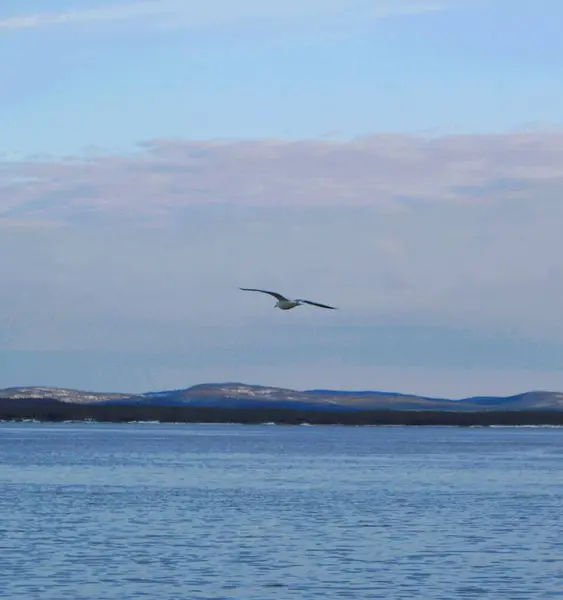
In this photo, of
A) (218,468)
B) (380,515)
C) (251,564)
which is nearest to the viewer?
(251,564)

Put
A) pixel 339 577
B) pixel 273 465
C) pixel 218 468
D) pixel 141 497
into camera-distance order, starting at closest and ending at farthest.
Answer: pixel 339 577, pixel 141 497, pixel 218 468, pixel 273 465

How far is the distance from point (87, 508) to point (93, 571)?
59.8 feet

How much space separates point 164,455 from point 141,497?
189ft

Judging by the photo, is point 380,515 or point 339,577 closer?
point 339,577

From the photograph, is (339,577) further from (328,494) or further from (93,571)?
(328,494)

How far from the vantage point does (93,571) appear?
34.1 meters

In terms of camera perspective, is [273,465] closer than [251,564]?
No

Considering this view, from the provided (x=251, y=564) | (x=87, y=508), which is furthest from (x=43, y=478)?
(x=251, y=564)

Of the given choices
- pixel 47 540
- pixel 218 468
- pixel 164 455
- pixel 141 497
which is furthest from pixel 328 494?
pixel 164 455

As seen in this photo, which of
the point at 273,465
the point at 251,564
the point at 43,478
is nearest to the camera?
the point at 251,564

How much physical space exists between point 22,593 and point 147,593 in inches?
98.1

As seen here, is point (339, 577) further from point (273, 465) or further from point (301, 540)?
point (273, 465)

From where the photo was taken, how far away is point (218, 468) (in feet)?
292

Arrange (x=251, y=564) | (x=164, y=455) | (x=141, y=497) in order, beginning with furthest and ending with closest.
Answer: (x=164, y=455) → (x=141, y=497) → (x=251, y=564)
